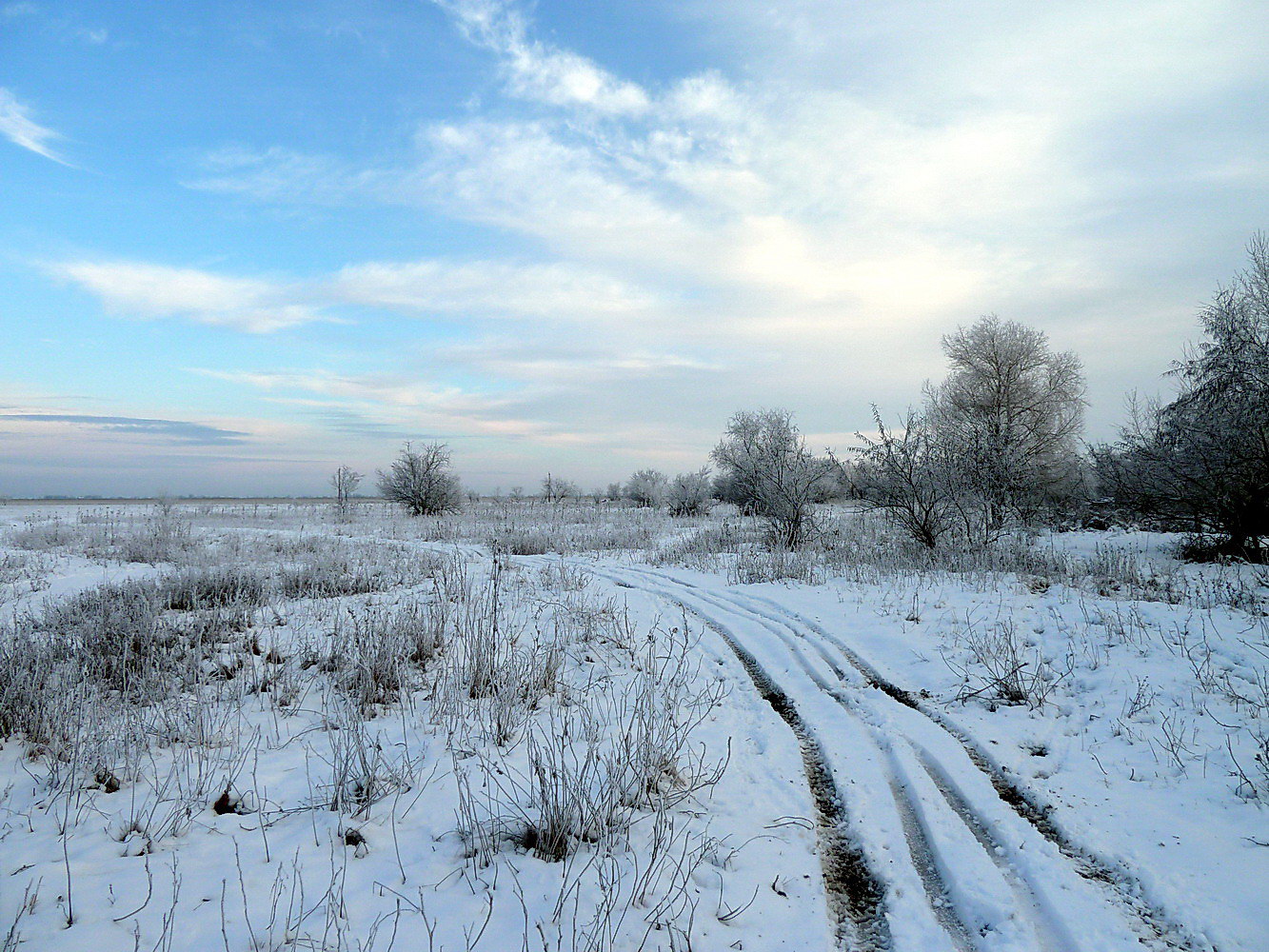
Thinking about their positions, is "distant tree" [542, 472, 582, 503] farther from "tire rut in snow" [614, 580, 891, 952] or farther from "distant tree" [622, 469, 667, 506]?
"tire rut in snow" [614, 580, 891, 952]

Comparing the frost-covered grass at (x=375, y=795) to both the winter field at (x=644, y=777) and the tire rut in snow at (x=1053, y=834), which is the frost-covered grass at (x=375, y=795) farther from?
the tire rut in snow at (x=1053, y=834)

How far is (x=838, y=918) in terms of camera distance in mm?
2703

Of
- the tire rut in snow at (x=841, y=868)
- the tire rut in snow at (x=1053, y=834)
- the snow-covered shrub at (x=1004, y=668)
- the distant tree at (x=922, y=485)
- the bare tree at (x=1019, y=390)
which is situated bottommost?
the tire rut in snow at (x=841, y=868)

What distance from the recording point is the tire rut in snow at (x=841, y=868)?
103 inches

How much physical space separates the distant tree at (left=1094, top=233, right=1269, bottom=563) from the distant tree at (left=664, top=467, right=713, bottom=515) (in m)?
20.4

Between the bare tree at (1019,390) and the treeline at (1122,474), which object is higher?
the bare tree at (1019,390)

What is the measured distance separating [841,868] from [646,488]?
3997cm

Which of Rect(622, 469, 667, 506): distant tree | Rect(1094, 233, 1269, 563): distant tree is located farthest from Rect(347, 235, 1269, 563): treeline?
Rect(622, 469, 667, 506): distant tree

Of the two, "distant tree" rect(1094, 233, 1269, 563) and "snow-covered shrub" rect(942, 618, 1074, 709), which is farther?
"distant tree" rect(1094, 233, 1269, 563)

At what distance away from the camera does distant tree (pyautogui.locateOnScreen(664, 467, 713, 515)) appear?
3362 cm

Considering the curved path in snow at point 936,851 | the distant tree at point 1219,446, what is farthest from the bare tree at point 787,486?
the curved path in snow at point 936,851

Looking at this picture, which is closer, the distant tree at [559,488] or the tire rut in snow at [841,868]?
the tire rut in snow at [841,868]

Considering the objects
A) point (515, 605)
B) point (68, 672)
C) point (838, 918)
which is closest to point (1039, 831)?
point (838, 918)

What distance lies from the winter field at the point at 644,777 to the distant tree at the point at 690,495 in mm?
25202
